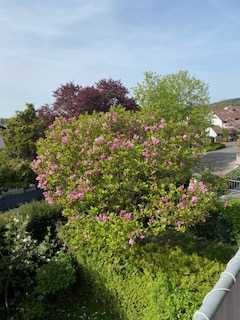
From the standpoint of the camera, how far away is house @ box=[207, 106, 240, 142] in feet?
238

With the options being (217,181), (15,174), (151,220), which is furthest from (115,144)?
(15,174)

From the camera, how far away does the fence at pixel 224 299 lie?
6.66 ft

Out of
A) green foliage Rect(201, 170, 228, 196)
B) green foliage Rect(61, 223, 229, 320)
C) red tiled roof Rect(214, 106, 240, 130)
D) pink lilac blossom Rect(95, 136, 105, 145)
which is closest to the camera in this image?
green foliage Rect(61, 223, 229, 320)

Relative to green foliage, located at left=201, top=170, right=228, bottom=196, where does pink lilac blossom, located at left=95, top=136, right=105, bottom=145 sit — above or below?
above

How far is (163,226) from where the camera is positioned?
636 cm

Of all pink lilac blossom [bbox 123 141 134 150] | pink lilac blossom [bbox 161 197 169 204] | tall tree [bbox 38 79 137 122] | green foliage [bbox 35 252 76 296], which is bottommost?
green foliage [bbox 35 252 76 296]

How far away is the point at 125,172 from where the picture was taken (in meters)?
7.02

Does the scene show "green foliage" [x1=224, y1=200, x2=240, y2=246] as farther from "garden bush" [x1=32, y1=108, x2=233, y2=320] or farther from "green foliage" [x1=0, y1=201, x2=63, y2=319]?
"green foliage" [x1=0, y1=201, x2=63, y2=319]

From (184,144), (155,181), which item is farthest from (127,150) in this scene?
(184,144)

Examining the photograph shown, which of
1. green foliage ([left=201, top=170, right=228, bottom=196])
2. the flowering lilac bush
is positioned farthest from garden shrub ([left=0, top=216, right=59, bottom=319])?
green foliage ([left=201, top=170, right=228, bottom=196])

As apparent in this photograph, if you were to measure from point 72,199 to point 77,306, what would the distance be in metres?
2.35

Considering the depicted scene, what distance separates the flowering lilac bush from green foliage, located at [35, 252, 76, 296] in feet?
4.17

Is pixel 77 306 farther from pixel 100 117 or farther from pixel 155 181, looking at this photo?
pixel 100 117

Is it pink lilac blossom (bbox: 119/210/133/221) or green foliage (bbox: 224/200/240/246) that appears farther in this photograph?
green foliage (bbox: 224/200/240/246)
